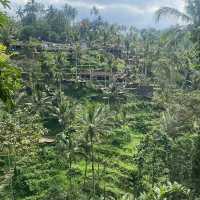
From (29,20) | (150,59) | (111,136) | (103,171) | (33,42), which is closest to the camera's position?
(103,171)

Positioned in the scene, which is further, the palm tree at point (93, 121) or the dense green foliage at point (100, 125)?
the palm tree at point (93, 121)

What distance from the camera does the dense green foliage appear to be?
3300 cm

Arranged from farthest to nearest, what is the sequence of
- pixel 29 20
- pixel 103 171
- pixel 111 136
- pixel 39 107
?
pixel 29 20 < pixel 111 136 < pixel 39 107 < pixel 103 171

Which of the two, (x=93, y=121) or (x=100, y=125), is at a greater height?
(x=93, y=121)

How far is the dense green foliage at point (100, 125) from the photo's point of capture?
33003 mm

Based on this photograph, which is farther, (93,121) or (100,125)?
(100,125)

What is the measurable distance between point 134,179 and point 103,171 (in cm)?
399

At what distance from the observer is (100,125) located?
4653cm

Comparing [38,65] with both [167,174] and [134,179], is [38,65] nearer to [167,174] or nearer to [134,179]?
[134,179]

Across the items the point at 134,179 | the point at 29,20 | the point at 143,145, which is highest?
the point at 29,20

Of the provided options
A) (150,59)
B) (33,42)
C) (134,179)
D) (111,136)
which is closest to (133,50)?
(150,59)

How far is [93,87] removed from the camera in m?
88.4

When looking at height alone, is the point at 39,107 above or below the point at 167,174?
above

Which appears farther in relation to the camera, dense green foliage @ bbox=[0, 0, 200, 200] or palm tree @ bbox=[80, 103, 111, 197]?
palm tree @ bbox=[80, 103, 111, 197]
